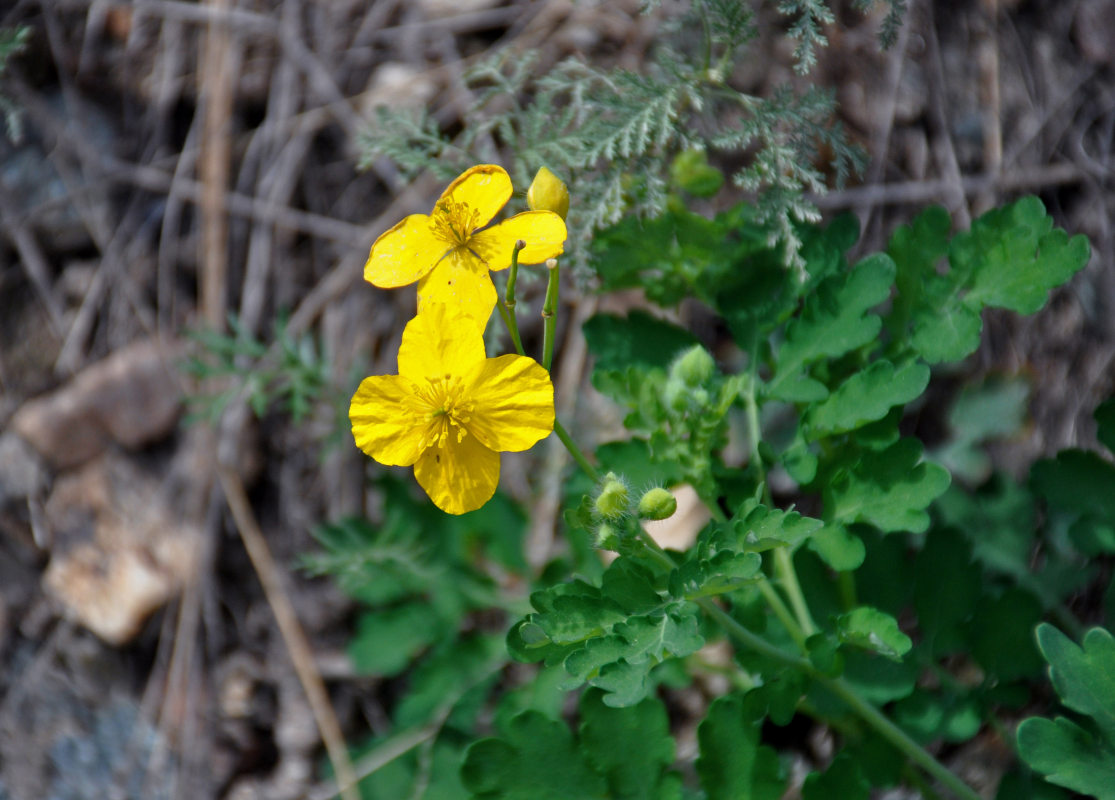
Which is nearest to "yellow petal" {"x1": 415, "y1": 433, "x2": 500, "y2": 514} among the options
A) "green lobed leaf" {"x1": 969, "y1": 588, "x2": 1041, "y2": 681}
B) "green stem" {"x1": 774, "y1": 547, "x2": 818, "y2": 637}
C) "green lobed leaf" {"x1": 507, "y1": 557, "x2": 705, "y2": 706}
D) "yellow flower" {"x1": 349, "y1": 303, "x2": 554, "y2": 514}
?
"yellow flower" {"x1": 349, "y1": 303, "x2": 554, "y2": 514}

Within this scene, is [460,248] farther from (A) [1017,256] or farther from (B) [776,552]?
(A) [1017,256]

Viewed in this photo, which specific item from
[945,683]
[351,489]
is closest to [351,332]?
[351,489]

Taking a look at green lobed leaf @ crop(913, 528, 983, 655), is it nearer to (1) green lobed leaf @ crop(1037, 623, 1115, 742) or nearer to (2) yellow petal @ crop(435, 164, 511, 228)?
(1) green lobed leaf @ crop(1037, 623, 1115, 742)

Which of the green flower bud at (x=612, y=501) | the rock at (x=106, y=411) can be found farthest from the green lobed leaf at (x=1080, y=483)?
the rock at (x=106, y=411)

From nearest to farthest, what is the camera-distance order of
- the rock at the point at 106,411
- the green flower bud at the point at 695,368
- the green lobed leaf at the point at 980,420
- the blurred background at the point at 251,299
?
the green flower bud at the point at 695,368 < the green lobed leaf at the point at 980,420 < the blurred background at the point at 251,299 < the rock at the point at 106,411

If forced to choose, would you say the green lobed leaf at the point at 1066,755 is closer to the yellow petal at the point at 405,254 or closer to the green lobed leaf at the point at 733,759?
the green lobed leaf at the point at 733,759

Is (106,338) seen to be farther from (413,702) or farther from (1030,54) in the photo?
(1030,54)
